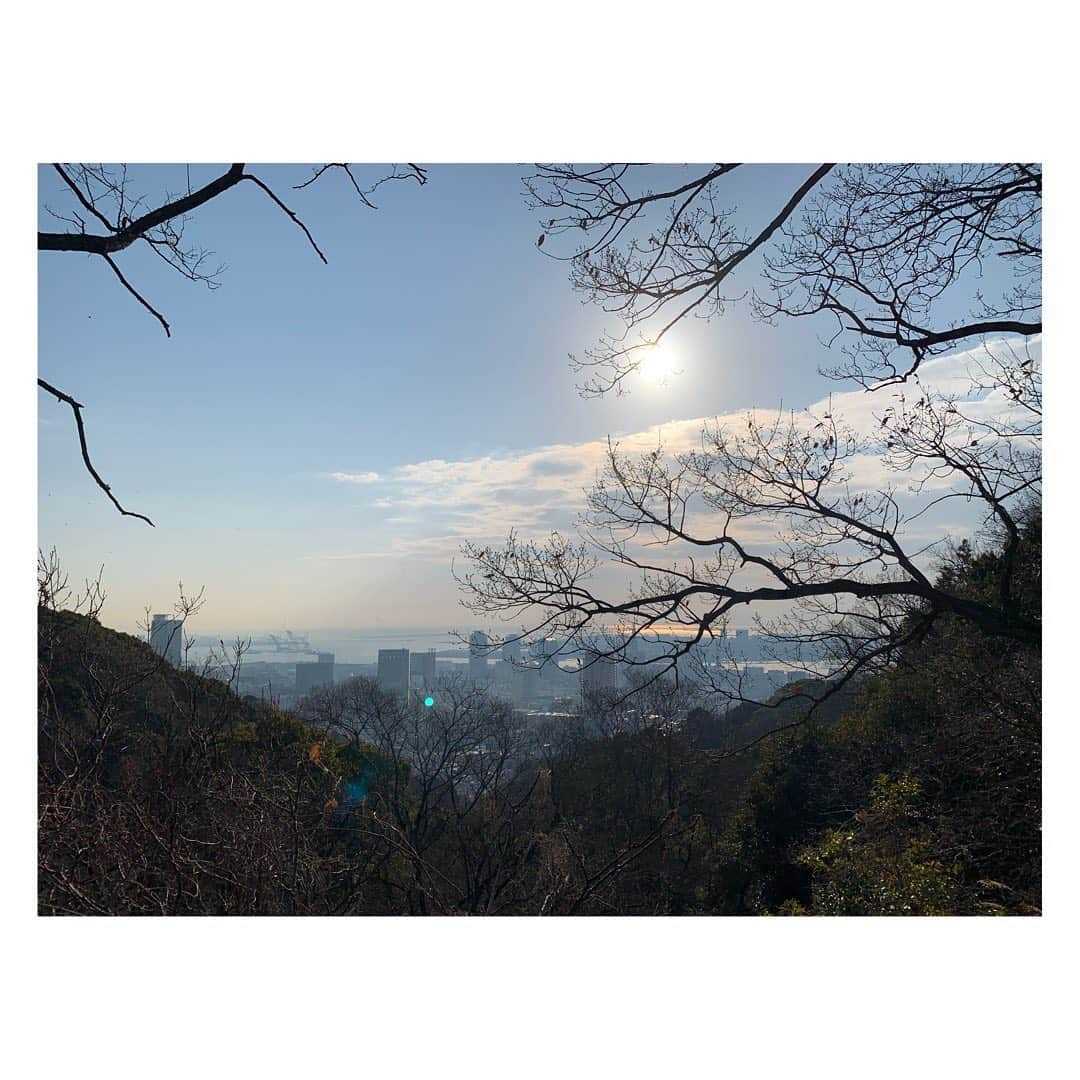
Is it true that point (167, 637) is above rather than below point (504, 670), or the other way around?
above

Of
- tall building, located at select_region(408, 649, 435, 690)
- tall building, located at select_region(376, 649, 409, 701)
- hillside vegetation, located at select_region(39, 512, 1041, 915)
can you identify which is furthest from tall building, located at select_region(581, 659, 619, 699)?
tall building, located at select_region(376, 649, 409, 701)

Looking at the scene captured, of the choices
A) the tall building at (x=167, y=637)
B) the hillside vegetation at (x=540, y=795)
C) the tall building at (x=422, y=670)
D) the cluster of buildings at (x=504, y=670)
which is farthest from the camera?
the tall building at (x=422, y=670)

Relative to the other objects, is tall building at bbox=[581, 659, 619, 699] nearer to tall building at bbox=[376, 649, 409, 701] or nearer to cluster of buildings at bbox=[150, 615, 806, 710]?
cluster of buildings at bbox=[150, 615, 806, 710]

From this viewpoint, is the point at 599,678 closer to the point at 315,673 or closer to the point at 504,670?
the point at 504,670

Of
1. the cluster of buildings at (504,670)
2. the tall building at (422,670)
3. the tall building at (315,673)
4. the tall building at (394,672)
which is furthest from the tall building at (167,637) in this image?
the tall building at (422,670)

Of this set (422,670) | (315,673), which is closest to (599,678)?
(422,670)

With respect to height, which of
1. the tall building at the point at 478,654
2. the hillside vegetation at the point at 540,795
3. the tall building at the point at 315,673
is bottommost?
the hillside vegetation at the point at 540,795

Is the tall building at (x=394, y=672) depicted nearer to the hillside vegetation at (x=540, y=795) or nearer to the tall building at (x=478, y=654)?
the hillside vegetation at (x=540, y=795)
